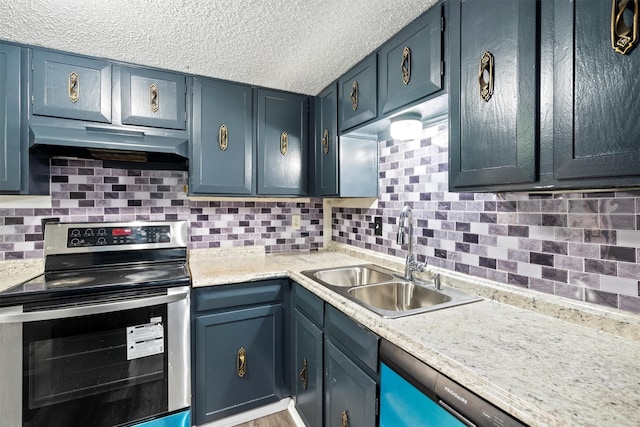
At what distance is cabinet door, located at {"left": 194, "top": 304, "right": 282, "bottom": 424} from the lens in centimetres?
165

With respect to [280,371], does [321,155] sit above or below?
above

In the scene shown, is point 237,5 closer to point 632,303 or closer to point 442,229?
point 442,229

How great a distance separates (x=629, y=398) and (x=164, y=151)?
6.75ft

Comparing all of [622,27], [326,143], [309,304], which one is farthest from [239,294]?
[622,27]

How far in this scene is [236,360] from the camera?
1.72 meters

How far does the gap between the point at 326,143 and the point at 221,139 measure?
700 mm

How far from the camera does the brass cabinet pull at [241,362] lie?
5.67 feet

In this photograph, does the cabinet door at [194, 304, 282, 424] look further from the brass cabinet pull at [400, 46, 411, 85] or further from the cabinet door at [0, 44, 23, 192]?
the brass cabinet pull at [400, 46, 411, 85]

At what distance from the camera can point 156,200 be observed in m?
2.04

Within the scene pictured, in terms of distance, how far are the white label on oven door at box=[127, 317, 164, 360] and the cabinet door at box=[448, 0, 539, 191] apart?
1.53 meters

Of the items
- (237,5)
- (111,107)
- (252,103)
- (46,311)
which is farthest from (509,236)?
(111,107)

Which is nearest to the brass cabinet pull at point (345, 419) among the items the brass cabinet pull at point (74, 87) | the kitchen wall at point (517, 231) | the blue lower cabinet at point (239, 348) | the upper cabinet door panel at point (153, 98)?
the blue lower cabinet at point (239, 348)

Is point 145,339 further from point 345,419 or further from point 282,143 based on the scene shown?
point 282,143

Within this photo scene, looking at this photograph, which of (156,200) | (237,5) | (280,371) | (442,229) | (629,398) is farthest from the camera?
(156,200)
